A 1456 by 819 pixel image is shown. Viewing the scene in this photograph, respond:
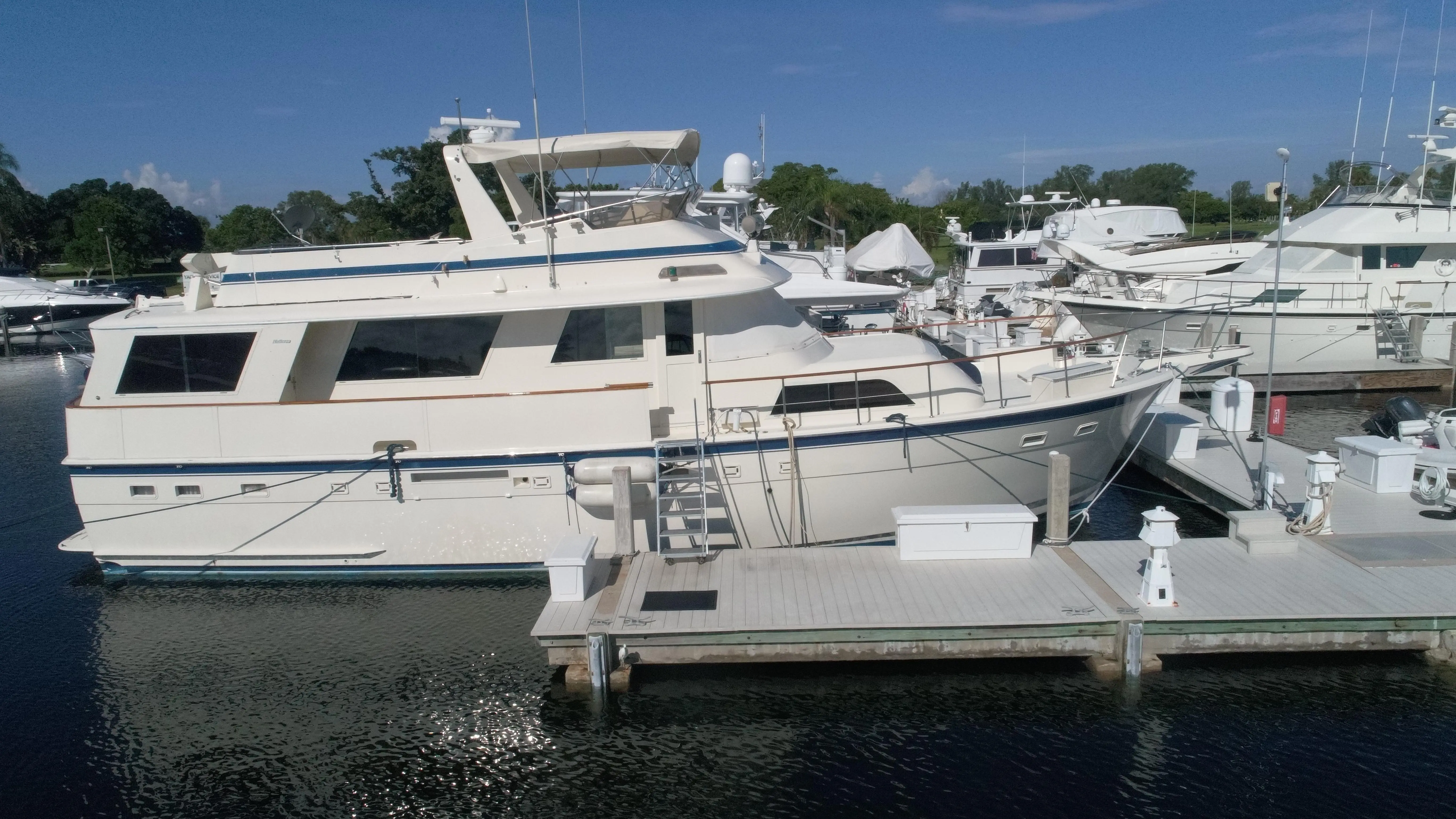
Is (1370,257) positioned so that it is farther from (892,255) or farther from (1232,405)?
(892,255)

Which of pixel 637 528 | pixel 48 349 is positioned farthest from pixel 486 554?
pixel 48 349

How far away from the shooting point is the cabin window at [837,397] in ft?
31.1

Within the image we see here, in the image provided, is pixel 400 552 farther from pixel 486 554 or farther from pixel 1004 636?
pixel 1004 636

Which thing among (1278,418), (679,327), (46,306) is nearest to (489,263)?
(679,327)

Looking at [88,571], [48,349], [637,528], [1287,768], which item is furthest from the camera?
[48,349]

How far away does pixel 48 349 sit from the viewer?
114ft

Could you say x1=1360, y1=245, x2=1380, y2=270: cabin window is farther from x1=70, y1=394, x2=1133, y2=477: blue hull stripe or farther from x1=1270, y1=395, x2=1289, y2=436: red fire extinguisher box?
x1=70, y1=394, x2=1133, y2=477: blue hull stripe

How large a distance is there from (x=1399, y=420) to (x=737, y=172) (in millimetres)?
15577

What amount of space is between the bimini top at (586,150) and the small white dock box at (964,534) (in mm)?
4767

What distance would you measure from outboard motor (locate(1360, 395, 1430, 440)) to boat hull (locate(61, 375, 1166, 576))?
4777 millimetres

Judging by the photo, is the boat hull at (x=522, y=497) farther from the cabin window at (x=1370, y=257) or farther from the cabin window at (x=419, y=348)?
the cabin window at (x=1370, y=257)

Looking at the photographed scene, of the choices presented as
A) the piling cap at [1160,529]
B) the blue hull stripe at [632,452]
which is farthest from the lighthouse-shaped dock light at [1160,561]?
the blue hull stripe at [632,452]

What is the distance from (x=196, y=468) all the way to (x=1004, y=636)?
8.44 meters

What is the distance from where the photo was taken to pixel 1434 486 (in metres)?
10.0
